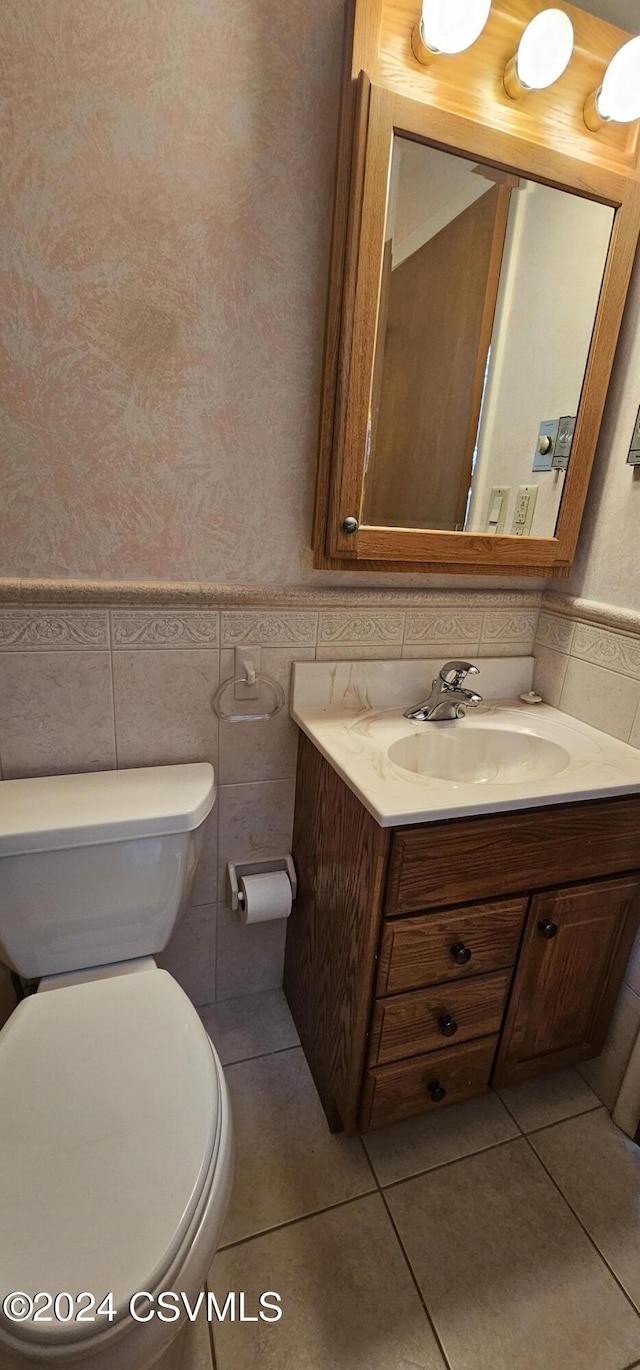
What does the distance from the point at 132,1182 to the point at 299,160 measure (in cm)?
153

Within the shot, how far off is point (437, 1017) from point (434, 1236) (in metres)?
0.39

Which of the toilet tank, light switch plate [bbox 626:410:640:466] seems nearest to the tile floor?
the toilet tank

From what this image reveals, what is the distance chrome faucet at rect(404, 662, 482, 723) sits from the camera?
4.01ft

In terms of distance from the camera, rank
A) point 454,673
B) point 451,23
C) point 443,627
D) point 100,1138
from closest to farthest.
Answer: point 100,1138 < point 451,23 < point 454,673 < point 443,627

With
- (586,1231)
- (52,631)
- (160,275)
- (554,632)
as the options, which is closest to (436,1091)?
(586,1231)

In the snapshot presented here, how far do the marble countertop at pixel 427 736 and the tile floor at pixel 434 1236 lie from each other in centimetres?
76

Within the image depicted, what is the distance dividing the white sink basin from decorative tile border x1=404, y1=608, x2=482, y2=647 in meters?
0.21

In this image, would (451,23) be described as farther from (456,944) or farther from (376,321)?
(456,944)

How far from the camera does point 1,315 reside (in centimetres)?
90

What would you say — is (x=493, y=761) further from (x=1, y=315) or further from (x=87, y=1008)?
(x=1, y=315)

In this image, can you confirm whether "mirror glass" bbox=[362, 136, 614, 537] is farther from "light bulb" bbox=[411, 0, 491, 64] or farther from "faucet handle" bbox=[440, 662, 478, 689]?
"faucet handle" bbox=[440, 662, 478, 689]

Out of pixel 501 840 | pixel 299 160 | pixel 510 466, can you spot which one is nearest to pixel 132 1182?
pixel 501 840

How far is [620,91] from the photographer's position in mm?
997

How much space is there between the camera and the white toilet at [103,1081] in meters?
0.61
